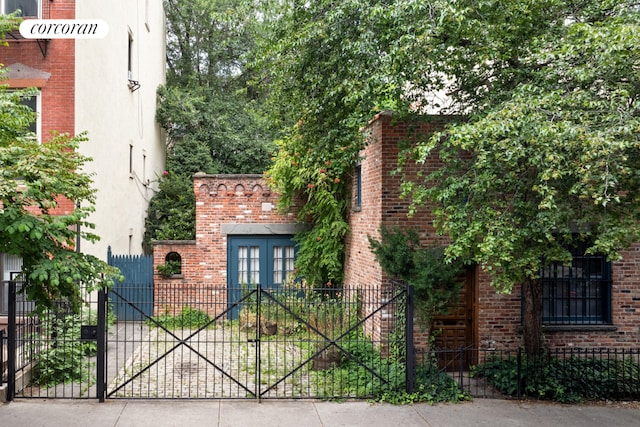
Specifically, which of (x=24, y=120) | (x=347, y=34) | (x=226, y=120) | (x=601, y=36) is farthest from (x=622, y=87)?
(x=226, y=120)

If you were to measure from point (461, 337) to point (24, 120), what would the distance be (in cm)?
853

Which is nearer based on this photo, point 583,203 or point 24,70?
point 583,203

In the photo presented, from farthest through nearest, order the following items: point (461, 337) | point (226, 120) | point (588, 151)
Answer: point (226, 120)
point (461, 337)
point (588, 151)

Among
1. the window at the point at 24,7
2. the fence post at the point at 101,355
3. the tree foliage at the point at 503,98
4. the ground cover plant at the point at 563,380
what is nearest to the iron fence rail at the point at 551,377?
the ground cover plant at the point at 563,380

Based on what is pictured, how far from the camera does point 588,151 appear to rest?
702cm

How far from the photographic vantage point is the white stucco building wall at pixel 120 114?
1440 centimetres

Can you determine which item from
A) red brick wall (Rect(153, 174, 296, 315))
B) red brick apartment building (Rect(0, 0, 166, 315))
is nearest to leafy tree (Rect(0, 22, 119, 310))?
red brick apartment building (Rect(0, 0, 166, 315))

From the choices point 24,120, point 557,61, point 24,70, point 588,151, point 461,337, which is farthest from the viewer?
point 24,70

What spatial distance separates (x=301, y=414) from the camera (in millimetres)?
8930

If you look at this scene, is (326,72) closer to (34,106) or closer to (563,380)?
(563,380)

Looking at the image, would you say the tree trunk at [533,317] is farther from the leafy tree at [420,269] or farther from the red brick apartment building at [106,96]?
the red brick apartment building at [106,96]

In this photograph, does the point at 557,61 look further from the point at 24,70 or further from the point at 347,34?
the point at 24,70

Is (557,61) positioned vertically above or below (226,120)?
below

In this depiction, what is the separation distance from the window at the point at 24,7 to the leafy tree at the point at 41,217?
578 centimetres
